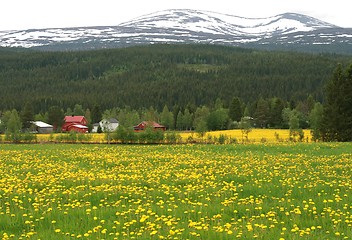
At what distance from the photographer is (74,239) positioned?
8.90 metres

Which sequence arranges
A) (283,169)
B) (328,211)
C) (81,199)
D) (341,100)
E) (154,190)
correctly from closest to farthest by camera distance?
(328,211), (81,199), (154,190), (283,169), (341,100)

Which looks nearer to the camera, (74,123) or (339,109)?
(339,109)

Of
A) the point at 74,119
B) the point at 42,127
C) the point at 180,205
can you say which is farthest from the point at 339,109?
the point at 74,119

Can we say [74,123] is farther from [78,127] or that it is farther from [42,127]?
[42,127]

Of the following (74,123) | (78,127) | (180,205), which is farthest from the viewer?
(74,123)

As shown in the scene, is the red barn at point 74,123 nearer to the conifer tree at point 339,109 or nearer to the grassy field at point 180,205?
the conifer tree at point 339,109

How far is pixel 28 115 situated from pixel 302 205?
118 m

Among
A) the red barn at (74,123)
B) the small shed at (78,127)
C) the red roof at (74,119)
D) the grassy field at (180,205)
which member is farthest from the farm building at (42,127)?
the grassy field at (180,205)

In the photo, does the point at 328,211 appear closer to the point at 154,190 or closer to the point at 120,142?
the point at 154,190

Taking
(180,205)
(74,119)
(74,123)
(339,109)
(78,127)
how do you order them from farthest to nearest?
1. (74,119)
2. (74,123)
3. (78,127)
4. (339,109)
5. (180,205)

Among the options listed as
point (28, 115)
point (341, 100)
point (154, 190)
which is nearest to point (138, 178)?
point (154, 190)

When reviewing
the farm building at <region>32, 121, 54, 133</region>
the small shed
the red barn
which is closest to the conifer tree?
the small shed

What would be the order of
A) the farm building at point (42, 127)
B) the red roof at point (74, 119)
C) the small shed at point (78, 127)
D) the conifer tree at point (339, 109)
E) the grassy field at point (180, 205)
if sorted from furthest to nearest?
the red roof at point (74, 119) → the farm building at point (42, 127) → the small shed at point (78, 127) → the conifer tree at point (339, 109) → the grassy field at point (180, 205)

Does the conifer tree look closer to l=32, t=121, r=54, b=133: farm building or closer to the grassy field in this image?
the grassy field
